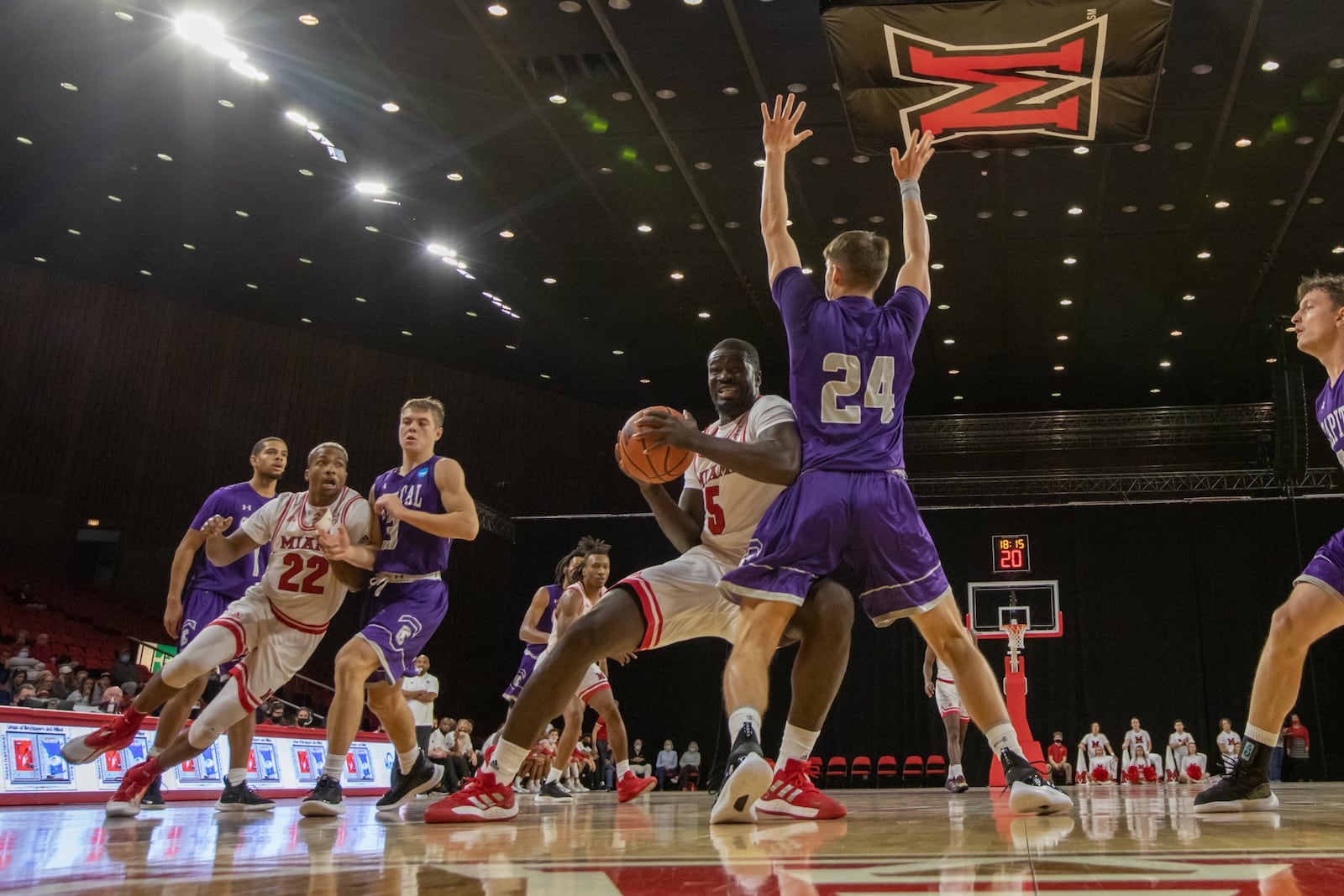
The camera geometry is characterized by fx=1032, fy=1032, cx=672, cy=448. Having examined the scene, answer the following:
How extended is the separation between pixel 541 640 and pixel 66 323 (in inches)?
443

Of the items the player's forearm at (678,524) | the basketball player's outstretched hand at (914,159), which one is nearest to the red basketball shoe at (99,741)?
the player's forearm at (678,524)

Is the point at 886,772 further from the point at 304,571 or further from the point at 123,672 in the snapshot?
the point at 304,571

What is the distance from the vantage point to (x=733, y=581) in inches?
108

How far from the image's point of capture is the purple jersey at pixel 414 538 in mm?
4195

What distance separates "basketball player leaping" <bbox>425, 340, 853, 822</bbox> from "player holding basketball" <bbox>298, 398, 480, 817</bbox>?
1.06 m

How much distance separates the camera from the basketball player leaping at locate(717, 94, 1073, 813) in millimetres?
2709

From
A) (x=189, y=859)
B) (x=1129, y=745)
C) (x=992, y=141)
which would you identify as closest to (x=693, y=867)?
(x=189, y=859)

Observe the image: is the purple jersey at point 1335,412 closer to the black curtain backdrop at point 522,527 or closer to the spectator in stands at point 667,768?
the black curtain backdrop at point 522,527

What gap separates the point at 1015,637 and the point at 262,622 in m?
12.8

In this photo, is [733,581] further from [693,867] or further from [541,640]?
[541,640]

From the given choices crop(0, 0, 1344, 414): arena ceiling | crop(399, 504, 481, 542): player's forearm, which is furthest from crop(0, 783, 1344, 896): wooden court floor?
crop(0, 0, 1344, 414): arena ceiling

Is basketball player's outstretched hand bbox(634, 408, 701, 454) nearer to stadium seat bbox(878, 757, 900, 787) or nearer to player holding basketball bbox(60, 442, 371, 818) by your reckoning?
player holding basketball bbox(60, 442, 371, 818)

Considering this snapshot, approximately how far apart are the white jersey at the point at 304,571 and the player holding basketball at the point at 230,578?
1.91 ft

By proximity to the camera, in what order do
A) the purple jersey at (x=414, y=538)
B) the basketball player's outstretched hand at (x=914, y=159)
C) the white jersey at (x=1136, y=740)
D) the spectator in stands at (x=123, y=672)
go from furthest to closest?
the white jersey at (x=1136, y=740) → the spectator in stands at (x=123, y=672) → the purple jersey at (x=414, y=538) → the basketball player's outstretched hand at (x=914, y=159)
